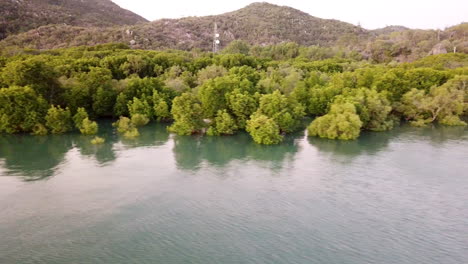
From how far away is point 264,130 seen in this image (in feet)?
132

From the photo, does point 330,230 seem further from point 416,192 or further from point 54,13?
point 54,13

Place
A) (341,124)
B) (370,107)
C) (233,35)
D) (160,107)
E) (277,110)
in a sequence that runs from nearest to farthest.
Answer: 1. (341,124)
2. (277,110)
3. (370,107)
4. (160,107)
5. (233,35)

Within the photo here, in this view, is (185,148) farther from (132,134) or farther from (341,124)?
(341,124)

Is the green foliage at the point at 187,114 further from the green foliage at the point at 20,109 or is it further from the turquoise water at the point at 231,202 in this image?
the green foliage at the point at 20,109

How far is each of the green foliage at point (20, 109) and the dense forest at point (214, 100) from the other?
0.10m

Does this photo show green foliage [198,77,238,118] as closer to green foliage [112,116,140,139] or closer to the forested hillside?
green foliage [112,116,140,139]

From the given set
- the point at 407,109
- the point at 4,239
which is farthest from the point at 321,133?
the point at 4,239

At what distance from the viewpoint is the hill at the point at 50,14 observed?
98.8 meters

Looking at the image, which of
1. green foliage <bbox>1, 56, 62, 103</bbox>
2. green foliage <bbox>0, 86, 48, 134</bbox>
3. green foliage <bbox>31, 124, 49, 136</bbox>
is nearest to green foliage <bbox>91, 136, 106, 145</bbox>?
green foliage <bbox>31, 124, 49, 136</bbox>

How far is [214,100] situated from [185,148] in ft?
25.8

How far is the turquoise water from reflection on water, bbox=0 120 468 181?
23 centimetres

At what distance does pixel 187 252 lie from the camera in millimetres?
20500

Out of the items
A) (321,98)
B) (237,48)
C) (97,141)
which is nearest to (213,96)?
(97,141)

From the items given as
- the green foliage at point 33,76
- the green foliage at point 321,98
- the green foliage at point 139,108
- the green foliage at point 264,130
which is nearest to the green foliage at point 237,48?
the green foliage at point 321,98
